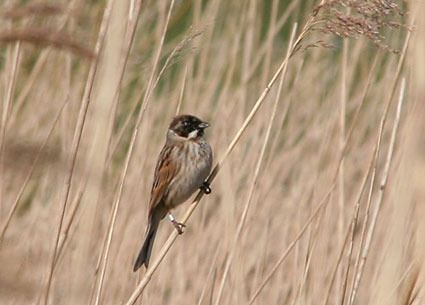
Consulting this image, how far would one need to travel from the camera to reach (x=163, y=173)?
3.33 meters

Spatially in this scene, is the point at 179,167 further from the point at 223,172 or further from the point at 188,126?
the point at 223,172

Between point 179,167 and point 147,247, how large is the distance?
51 cm

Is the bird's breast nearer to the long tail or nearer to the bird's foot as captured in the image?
the bird's foot

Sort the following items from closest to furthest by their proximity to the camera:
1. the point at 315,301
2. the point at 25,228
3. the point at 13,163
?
1. the point at 13,163
2. the point at 315,301
3. the point at 25,228

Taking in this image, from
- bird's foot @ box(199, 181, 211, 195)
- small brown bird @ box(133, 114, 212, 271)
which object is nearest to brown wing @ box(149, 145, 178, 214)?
small brown bird @ box(133, 114, 212, 271)

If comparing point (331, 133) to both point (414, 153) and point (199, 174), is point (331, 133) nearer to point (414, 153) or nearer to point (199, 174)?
point (199, 174)

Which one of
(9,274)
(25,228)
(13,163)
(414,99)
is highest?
(414,99)

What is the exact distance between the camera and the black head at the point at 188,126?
3.19m

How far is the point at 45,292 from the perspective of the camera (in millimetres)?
1744

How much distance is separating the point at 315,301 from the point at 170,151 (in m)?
1.00

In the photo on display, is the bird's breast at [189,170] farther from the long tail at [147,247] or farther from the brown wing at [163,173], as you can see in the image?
the long tail at [147,247]

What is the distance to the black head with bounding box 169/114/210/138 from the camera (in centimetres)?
319

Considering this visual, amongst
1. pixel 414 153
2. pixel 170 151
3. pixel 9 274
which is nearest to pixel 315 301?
pixel 170 151

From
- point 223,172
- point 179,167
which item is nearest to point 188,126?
point 179,167
